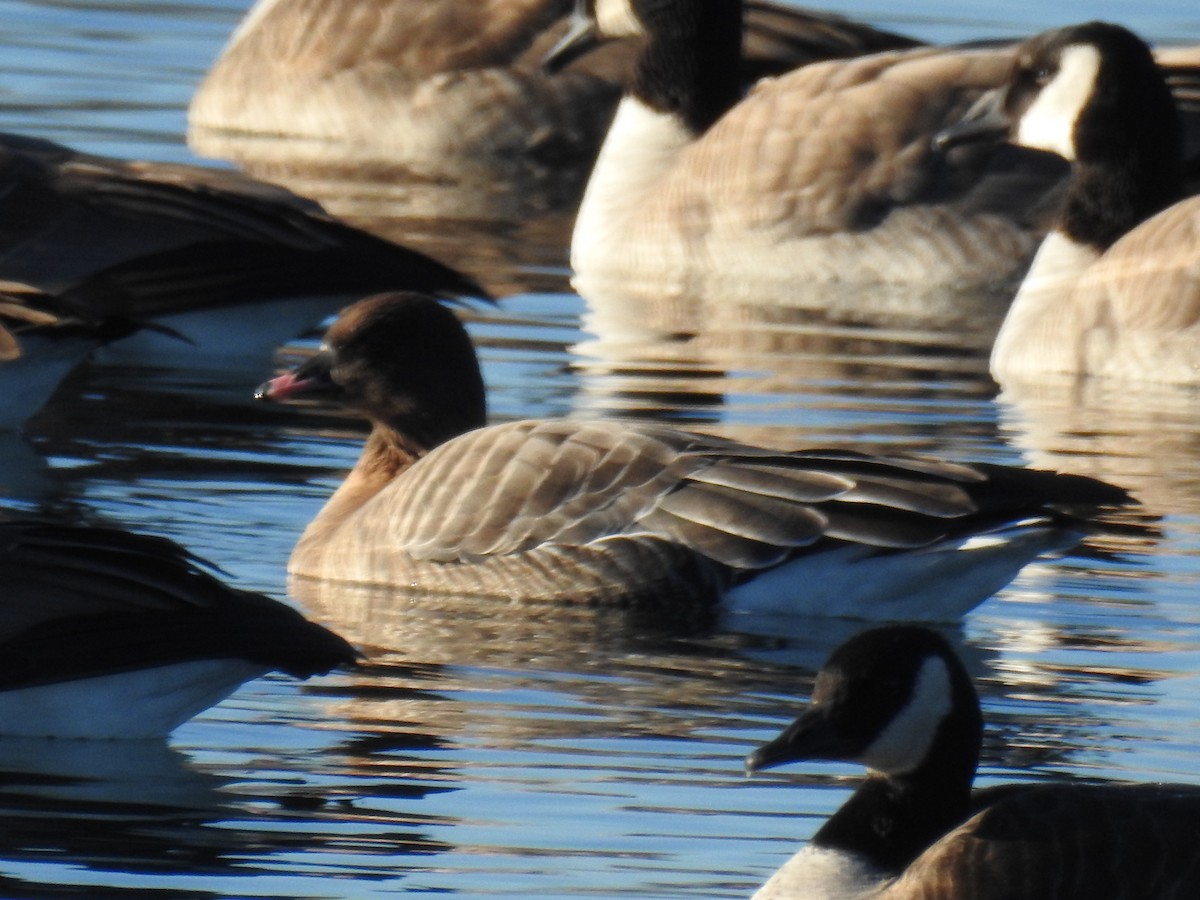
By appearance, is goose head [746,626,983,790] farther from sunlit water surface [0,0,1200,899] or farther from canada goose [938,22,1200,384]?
canada goose [938,22,1200,384]

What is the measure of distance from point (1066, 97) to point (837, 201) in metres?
1.50

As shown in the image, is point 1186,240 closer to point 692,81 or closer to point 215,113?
point 692,81

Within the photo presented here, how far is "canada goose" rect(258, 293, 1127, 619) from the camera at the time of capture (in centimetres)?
929

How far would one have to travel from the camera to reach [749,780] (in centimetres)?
771

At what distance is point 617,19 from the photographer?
1775cm

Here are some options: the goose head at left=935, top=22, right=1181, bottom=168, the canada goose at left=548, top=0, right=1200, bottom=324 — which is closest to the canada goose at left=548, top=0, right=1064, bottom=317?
the canada goose at left=548, top=0, right=1200, bottom=324

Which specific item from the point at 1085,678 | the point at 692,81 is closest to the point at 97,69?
the point at 692,81

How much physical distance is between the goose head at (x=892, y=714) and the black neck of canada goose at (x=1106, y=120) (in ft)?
28.4

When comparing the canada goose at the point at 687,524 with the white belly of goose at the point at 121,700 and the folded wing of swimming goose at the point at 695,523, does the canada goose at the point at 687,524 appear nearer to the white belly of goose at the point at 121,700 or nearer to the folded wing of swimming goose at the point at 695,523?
the folded wing of swimming goose at the point at 695,523

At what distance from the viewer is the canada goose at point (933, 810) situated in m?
→ 6.15

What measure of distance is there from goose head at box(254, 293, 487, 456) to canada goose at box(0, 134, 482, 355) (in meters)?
2.44

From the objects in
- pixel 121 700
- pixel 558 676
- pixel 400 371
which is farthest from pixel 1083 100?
pixel 121 700

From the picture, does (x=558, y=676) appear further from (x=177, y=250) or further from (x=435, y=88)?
(x=435, y=88)

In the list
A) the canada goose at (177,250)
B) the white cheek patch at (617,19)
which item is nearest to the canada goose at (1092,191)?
the canada goose at (177,250)
